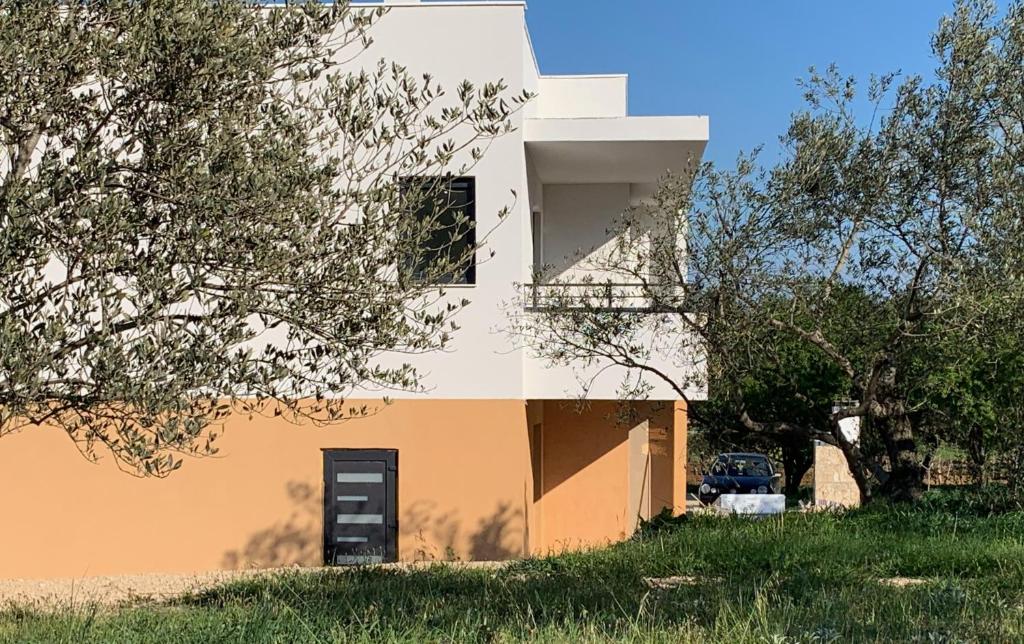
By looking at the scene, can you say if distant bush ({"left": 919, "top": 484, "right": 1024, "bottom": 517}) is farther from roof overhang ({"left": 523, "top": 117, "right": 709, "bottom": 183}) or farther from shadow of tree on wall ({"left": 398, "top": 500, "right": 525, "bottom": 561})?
roof overhang ({"left": 523, "top": 117, "right": 709, "bottom": 183})

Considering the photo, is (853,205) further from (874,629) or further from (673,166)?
(874,629)

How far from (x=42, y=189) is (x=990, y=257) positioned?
8184mm

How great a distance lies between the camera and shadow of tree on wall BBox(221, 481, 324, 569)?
12.1m

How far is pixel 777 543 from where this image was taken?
10.0 metres

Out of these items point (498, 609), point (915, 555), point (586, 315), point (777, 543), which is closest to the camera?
point (498, 609)

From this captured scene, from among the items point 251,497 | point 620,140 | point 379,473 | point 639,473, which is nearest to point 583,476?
point 639,473

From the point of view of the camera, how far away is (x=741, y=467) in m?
33.1

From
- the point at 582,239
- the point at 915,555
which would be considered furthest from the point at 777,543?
the point at 582,239

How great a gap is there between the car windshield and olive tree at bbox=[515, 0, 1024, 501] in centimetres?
2138

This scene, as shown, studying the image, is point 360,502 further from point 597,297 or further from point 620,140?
point 620,140

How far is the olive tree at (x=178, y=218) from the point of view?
523 cm

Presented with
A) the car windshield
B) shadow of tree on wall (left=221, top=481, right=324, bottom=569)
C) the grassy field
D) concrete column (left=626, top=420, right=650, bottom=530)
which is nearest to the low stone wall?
concrete column (left=626, top=420, right=650, bottom=530)

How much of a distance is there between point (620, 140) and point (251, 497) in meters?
5.75

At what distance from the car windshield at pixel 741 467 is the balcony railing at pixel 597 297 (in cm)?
2179
